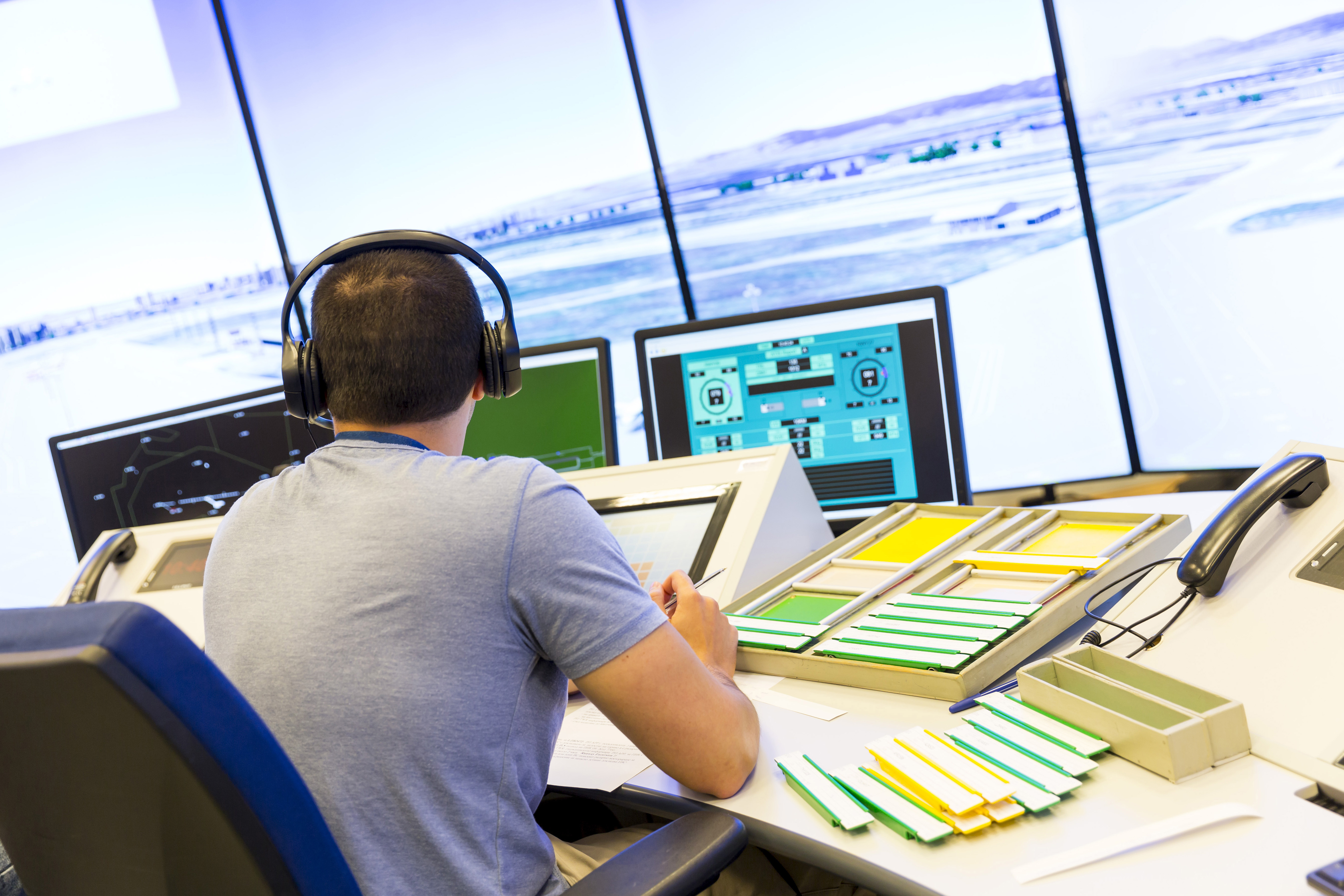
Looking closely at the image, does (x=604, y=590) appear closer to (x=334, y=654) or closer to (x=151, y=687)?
(x=334, y=654)

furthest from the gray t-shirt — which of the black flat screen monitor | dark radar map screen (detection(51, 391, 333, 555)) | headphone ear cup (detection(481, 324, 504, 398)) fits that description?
dark radar map screen (detection(51, 391, 333, 555))

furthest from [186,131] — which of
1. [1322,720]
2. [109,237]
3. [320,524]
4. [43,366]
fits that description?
[1322,720]

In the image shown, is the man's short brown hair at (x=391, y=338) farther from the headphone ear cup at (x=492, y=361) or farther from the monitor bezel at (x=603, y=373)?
the monitor bezel at (x=603, y=373)

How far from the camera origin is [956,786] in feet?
2.68

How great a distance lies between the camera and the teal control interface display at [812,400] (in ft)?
5.50

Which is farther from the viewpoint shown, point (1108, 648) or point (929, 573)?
point (929, 573)

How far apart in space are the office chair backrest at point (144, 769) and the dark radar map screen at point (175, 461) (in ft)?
5.06

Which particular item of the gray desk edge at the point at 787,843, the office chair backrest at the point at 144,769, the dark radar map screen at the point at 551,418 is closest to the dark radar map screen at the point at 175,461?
the dark radar map screen at the point at 551,418

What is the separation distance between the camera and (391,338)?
95 cm

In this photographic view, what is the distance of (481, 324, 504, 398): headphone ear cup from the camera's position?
42.2 inches

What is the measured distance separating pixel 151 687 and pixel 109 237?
13.7ft

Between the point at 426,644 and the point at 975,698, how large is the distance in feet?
1.95

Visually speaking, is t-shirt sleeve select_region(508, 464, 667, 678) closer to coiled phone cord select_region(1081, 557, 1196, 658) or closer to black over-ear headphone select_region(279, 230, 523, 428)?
black over-ear headphone select_region(279, 230, 523, 428)

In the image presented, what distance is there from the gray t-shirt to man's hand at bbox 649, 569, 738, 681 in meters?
0.24
